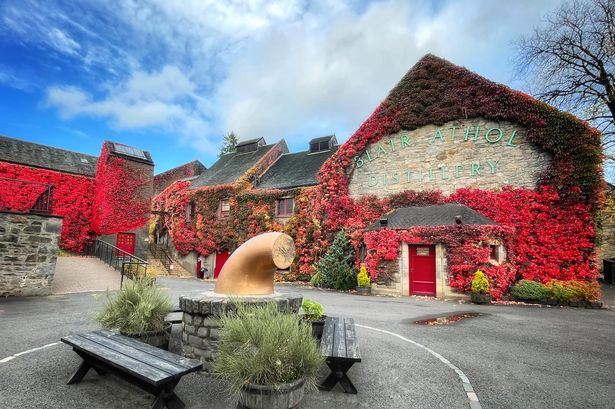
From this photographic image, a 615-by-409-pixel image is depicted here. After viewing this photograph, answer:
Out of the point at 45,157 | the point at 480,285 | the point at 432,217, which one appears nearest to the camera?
the point at 480,285

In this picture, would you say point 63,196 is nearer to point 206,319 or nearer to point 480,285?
point 206,319

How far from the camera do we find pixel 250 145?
28703 millimetres

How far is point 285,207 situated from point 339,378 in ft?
55.9

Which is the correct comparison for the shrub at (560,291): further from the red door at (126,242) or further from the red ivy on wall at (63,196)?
the red ivy on wall at (63,196)

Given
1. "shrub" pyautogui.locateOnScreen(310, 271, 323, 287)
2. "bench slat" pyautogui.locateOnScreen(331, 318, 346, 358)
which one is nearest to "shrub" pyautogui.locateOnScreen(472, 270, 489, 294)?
"shrub" pyautogui.locateOnScreen(310, 271, 323, 287)

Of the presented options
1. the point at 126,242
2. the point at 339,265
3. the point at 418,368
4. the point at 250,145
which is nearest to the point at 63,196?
the point at 126,242

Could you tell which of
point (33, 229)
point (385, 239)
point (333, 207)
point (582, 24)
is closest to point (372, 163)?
point (333, 207)

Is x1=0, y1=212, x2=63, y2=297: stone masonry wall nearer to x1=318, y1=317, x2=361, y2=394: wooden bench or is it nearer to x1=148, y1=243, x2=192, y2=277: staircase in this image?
x1=148, y1=243, x2=192, y2=277: staircase

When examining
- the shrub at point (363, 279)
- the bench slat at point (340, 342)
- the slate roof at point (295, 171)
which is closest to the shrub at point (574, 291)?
the shrub at point (363, 279)

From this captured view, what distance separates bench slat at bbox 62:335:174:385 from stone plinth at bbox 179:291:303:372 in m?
1.01

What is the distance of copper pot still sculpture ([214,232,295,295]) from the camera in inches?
195

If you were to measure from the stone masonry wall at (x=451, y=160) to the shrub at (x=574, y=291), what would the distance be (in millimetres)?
4160

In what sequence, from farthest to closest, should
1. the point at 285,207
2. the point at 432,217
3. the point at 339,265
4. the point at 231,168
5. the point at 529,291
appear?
the point at 231,168 → the point at 285,207 → the point at 339,265 → the point at 432,217 → the point at 529,291

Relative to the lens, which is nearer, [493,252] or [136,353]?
[136,353]
